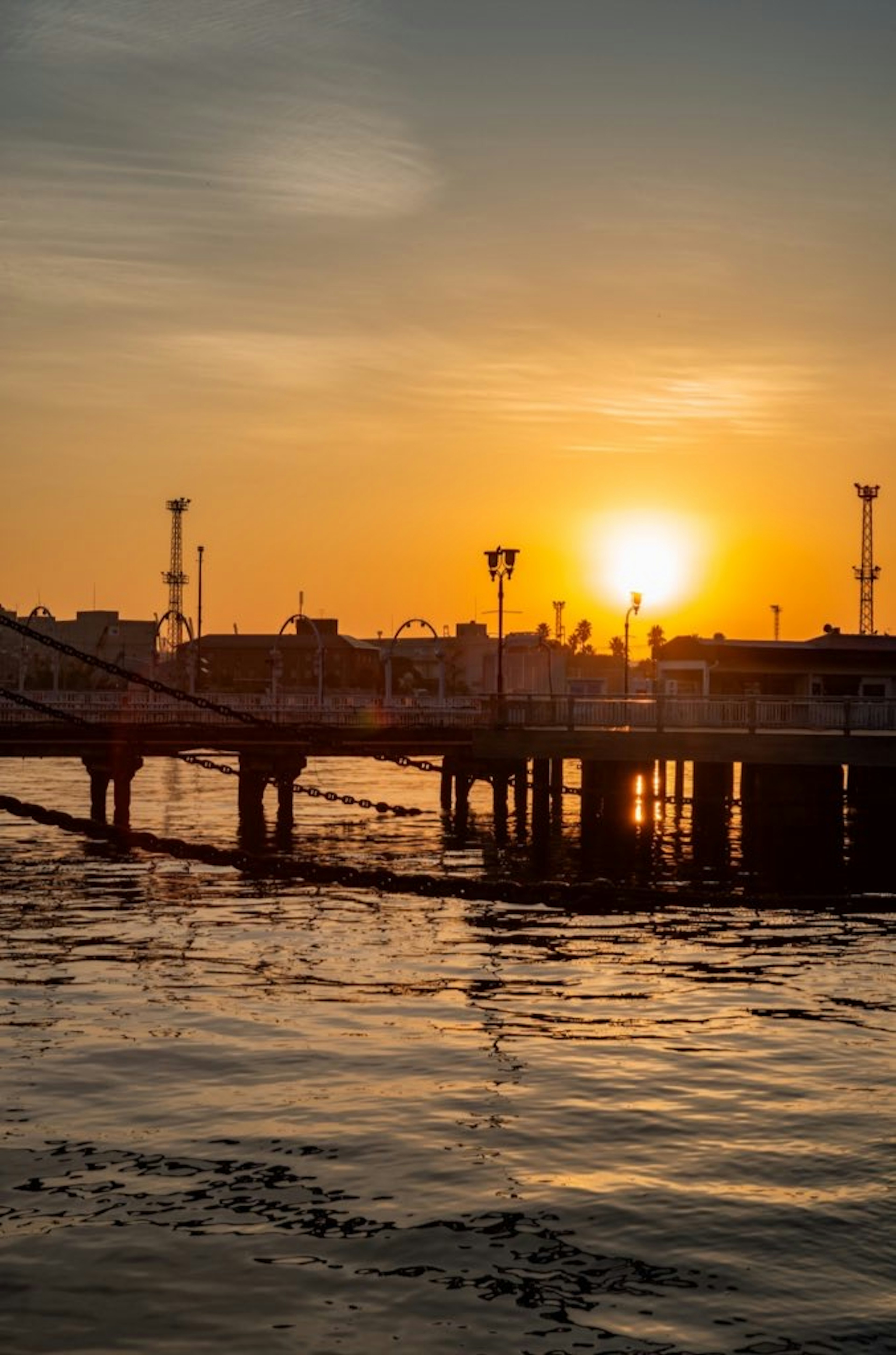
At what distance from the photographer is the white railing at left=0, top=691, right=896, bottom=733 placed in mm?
50250

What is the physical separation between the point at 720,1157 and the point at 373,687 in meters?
167

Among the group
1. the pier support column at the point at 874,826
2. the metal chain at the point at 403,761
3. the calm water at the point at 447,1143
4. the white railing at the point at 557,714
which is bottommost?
the calm water at the point at 447,1143

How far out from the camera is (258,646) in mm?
190000

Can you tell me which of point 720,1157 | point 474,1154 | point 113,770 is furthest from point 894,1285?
point 113,770

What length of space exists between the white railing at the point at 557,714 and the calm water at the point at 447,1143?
16757mm

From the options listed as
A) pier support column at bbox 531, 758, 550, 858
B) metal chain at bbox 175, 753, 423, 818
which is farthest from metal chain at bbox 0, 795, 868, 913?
pier support column at bbox 531, 758, 550, 858

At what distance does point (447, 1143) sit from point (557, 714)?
1399 inches

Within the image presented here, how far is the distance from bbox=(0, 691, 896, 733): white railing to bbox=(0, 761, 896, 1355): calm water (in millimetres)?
16757

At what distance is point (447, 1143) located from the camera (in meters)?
18.1

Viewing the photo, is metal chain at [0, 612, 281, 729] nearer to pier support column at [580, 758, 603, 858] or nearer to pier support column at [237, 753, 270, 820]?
pier support column at [580, 758, 603, 858]

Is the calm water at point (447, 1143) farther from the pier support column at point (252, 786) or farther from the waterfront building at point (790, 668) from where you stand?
the waterfront building at point (790, 668)

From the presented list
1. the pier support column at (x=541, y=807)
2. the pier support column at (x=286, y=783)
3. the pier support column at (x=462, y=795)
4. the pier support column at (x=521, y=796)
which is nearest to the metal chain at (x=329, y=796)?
the pier support column at (x=286, y=783)

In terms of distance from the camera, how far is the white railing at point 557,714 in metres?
50.2

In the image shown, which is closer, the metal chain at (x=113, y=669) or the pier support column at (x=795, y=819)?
the metal chain at (x=113, y=669)
